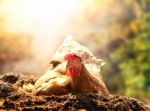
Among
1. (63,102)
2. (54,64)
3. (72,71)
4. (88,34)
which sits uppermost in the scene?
(88,34)

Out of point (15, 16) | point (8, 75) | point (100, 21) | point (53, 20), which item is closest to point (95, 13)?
point (100, 21)

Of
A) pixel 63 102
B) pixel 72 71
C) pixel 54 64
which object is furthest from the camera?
pixel 54 64

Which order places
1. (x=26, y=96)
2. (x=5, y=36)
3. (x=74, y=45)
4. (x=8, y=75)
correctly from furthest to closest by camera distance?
(x=5, y=36), (x=8, y=75), (x=74, y=45), (x=26, y=96)

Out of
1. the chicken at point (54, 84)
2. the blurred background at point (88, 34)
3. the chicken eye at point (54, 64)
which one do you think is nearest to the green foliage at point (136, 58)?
the blurred background at point (88, 34)

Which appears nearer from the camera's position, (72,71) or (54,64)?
(72,71)

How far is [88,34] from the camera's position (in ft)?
70.6

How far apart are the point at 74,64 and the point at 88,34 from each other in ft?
55.3

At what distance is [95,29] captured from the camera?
72.7ft

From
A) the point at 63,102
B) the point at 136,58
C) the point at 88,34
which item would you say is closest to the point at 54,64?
the point at 63,102

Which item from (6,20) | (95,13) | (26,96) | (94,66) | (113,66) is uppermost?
(95,13)

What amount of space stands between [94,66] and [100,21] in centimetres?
1702

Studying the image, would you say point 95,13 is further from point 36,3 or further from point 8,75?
point 8,75

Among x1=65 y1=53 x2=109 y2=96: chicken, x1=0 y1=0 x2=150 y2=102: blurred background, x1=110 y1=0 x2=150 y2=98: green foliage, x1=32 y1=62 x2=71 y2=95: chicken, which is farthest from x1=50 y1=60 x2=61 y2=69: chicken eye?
x1=110 y1=0 x2=150 y2=98: green foliage

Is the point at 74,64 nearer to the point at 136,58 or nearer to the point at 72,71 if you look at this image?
the point at 72,71
